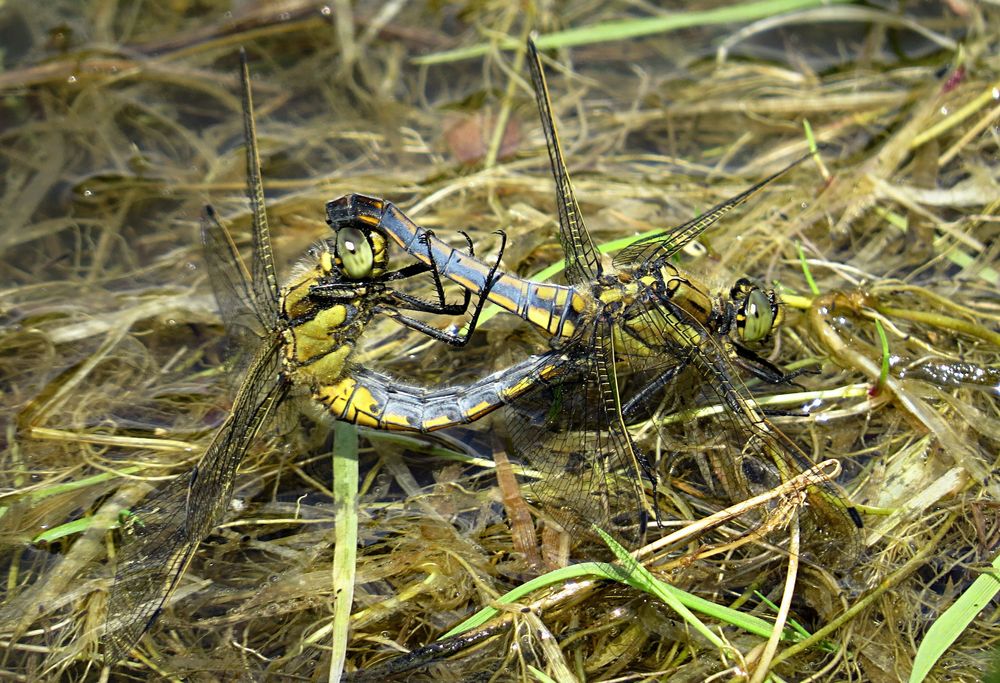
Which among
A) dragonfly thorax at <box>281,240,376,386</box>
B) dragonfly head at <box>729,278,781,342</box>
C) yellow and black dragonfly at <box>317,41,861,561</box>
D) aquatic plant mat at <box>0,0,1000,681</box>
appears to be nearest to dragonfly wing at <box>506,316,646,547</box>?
yellow and black dragonfly at <box>317,41,861,561</box>

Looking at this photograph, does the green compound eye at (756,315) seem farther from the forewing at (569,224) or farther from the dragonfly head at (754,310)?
Answer: the forewing at (569,224)

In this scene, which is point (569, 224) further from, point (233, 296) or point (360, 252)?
point (233, 296)

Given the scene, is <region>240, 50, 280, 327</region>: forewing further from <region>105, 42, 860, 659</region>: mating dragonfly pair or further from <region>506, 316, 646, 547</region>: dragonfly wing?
<region>506, 316, 646, 547</region>: dragonfly wing

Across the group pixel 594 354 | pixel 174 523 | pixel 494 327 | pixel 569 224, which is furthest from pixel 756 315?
pixel 174 523

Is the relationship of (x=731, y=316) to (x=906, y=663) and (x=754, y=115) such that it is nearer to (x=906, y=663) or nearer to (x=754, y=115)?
(x=906, y=663)

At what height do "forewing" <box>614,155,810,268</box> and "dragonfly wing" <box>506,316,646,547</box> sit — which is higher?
"forewing" <box>614,155,810,268</box>

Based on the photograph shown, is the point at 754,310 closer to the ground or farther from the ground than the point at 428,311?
closer to the ground

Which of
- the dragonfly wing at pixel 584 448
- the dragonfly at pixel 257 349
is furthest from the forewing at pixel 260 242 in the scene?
the dragonfly wing at pixel 584 448
